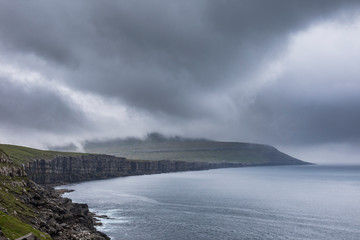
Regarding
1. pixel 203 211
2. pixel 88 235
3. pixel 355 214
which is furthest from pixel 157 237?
pixel 355 214

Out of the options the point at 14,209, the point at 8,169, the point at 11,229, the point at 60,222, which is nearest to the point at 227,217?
the point at 60,222

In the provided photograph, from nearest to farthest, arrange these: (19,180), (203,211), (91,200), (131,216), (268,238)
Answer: (268,238)
(19,180)
(131,216)
(203,211)
(91,200)

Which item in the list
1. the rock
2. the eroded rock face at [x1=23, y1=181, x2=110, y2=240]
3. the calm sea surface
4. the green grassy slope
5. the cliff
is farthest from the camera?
the calm sea surface

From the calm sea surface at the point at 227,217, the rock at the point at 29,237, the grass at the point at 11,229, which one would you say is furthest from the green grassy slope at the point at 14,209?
the calm sea surface at the point at 227,217

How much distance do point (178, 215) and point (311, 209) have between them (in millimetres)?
63419

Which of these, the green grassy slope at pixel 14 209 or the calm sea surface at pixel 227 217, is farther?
the calm sea surface at pixel 227 217

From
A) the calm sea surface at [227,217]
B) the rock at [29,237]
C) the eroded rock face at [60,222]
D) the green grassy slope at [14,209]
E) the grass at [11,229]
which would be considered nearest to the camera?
the grass at [11,229]

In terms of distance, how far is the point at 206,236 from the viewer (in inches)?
3607

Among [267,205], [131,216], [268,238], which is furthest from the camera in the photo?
[267,205]

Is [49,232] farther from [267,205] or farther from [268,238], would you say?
[267,205]

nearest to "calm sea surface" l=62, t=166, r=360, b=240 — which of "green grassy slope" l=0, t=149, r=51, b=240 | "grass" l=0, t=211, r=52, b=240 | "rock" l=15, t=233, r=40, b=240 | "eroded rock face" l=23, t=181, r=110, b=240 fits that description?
"eroded rock face" l=23, t=181, r=110, b=240

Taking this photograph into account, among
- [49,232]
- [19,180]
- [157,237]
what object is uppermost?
[19,180]

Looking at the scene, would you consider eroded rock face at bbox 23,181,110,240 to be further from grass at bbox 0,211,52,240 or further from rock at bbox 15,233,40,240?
rock at bbox 15,233,40,240

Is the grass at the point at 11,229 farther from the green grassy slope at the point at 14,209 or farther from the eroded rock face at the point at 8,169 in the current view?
the eroded rock face at the point at 8,169
